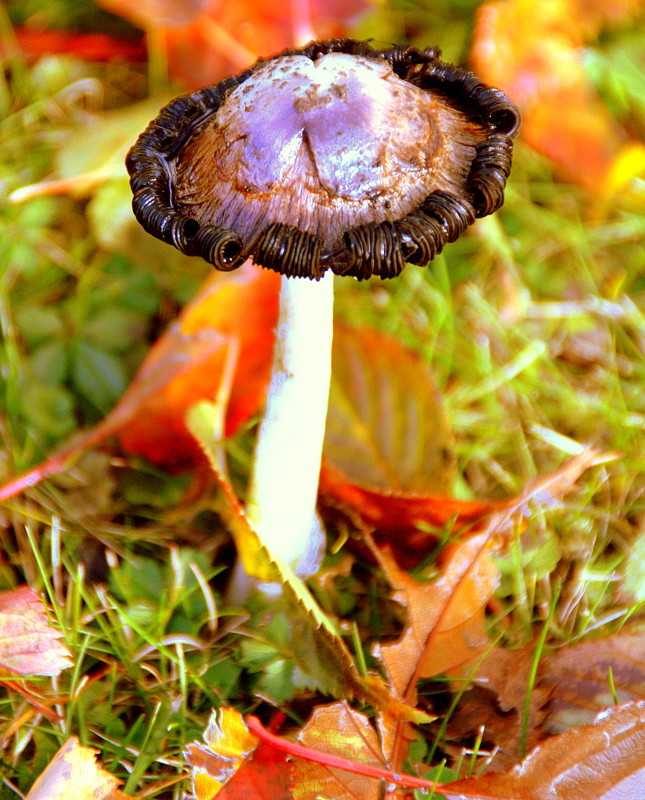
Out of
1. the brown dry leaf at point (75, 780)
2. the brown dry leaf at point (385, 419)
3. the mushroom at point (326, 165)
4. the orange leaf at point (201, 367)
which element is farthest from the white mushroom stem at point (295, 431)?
the brown dry leaf at point (75, 780)

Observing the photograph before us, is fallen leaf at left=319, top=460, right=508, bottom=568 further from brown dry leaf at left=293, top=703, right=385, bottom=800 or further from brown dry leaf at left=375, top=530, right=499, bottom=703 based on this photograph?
brown dry leaf at left=293, top=703, right=385, bottom=800

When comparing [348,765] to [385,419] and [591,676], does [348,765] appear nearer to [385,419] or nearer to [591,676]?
[591,676]

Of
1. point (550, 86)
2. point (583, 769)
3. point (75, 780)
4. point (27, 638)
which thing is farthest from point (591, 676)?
point (550, 86)

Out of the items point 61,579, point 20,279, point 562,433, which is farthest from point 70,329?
point 562,433

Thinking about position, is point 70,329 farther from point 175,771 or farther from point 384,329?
point 175,771

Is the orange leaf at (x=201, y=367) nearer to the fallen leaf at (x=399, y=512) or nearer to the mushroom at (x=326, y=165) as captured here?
the fallen leaf at (x=399, y=512)

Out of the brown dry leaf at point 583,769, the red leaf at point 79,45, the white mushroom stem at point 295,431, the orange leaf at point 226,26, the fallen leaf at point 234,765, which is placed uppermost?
the orange leaf at point 226,26

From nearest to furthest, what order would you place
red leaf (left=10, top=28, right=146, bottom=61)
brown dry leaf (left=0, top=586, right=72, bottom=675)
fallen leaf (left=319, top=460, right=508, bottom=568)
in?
brown dry leaf (left=0, top=586, right=72, bottom=675), fallen leaf (left=319, top=460, right=508, bottom=568), red leaf (left=10, top=28, right=146, bottom=61)

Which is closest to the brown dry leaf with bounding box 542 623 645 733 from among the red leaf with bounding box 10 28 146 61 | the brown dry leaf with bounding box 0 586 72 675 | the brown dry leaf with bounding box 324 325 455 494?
the brown dry leaf with bounding box 324 325 455 494
